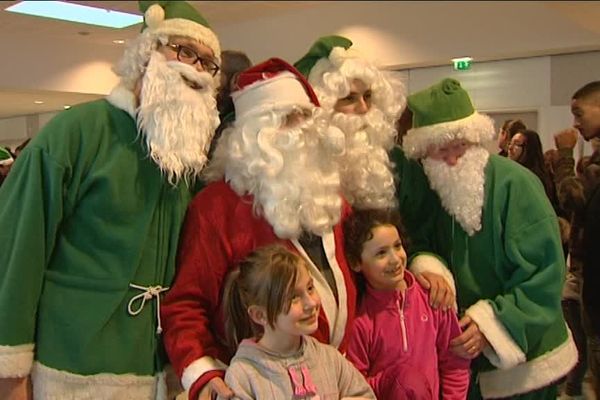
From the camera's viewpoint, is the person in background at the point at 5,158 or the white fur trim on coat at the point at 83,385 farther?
the person in background at the point at 5,158

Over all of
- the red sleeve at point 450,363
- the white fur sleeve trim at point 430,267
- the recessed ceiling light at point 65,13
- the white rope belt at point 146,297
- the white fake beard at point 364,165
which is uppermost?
the recessed ceiling light at point 65,13

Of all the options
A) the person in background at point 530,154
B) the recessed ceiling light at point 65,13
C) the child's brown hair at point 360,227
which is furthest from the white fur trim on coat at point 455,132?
the person in background at point 530,154

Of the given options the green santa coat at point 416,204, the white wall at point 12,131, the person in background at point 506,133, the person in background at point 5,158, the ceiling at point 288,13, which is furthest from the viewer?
the person in background at point 5,158

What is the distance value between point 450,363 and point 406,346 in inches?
5.8

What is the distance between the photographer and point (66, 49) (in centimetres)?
165

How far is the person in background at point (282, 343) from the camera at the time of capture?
4.14ft

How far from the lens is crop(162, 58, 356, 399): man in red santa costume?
1382 millimetres

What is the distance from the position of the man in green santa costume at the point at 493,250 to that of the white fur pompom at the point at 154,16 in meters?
0.72

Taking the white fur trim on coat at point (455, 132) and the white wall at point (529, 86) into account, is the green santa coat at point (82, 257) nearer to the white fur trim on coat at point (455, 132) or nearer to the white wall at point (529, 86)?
the white fur trim on coat at point (455, 132)

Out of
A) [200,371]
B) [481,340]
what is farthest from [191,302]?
[481,340]

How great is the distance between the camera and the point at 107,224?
1.30m

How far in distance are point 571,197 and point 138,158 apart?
1650 millimetres

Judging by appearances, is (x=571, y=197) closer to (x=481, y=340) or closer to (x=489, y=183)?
(x=489, y=183)

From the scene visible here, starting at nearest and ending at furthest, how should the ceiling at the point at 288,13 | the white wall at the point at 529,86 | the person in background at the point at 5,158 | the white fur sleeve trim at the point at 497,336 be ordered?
the ceiling at the point at 288,13 < the white fur sleeve trim at the point at 497,336 < the person in background at the point at 5,158 < the white wall at the point at 529,86
